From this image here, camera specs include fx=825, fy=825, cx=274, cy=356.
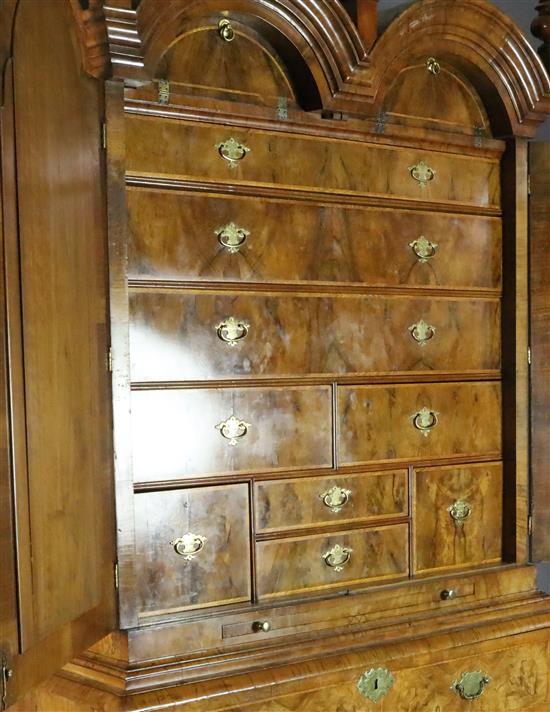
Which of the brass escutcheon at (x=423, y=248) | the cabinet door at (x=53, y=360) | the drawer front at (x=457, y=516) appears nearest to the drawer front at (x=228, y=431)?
the cabinet door at (x=53, y=360)

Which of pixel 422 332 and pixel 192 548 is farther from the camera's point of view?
pixel 422 332

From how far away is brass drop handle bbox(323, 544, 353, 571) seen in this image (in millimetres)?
1942

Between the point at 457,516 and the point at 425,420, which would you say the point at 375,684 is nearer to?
the point at 457,516

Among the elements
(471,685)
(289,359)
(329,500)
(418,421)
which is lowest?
(471,685)

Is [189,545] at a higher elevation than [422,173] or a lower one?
lower

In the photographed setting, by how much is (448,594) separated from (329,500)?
1.35 feet

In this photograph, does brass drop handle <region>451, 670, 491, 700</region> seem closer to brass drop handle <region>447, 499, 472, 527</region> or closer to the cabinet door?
brass drop handle <region>447, 499, 472, 527</region>

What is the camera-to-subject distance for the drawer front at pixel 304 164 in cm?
175

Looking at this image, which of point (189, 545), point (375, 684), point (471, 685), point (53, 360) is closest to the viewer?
point (53, 360)

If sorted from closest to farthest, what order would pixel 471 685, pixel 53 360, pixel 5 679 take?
pixel 5 679
pixel 53 360
pixel 471 685

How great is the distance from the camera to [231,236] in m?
1.83

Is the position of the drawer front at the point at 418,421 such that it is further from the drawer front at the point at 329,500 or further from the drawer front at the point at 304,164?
the drawer front at the point at 304,164

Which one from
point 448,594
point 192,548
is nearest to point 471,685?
point 448,594

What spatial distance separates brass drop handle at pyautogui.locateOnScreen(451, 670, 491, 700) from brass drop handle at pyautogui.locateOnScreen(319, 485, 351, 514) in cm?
52
